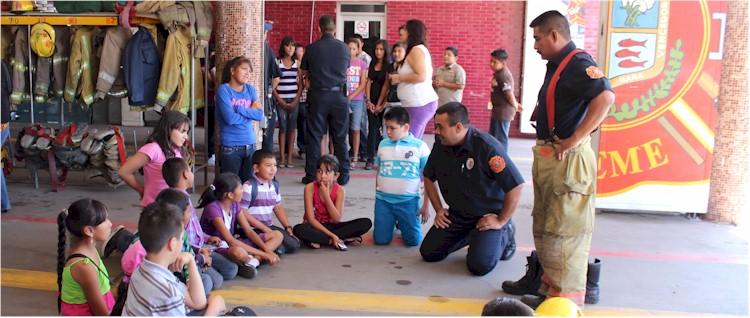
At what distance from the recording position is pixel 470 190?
17.7ft

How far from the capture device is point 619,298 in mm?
4887

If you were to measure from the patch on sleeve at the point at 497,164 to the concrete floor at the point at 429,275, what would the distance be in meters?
0.82

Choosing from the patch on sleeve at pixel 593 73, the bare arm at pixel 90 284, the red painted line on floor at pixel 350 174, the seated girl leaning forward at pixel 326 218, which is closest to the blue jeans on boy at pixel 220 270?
the seated girl leaning forward at pixel 326 218

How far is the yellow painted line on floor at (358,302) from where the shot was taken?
4.59 metres

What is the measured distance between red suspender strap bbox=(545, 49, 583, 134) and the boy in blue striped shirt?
1.77 meters

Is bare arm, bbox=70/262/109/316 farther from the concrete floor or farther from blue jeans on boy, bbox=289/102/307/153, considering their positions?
blue jeans on boy, bbox=289/102/307/153

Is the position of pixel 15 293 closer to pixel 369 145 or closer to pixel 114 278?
pixel 114 278

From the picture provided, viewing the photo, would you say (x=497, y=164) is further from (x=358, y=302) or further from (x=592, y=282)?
(x=358, y=302)

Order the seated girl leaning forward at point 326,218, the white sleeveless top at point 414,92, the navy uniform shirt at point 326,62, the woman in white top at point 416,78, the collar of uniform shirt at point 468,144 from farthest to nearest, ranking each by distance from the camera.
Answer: the navy uniform shirt at point 326,62 → the white sleeveless top at point 414,92 → the woman in white top at point 416,78 → the seated girl leaning forward at point 326,218 → the collar of uniform shirt at point 468,144

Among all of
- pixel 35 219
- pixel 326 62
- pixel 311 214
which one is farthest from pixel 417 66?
pixel 35 219

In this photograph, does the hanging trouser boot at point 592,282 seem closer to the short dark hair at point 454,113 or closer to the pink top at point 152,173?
the short dark hair at point 454,113

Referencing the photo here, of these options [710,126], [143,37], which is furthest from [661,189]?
[143,37]

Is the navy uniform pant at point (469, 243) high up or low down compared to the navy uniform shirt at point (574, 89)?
down

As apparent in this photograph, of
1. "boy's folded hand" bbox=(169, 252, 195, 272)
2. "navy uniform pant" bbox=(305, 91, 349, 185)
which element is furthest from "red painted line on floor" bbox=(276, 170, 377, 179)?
"boy's folded hand" bbox=(169, 252, 195, 272)
